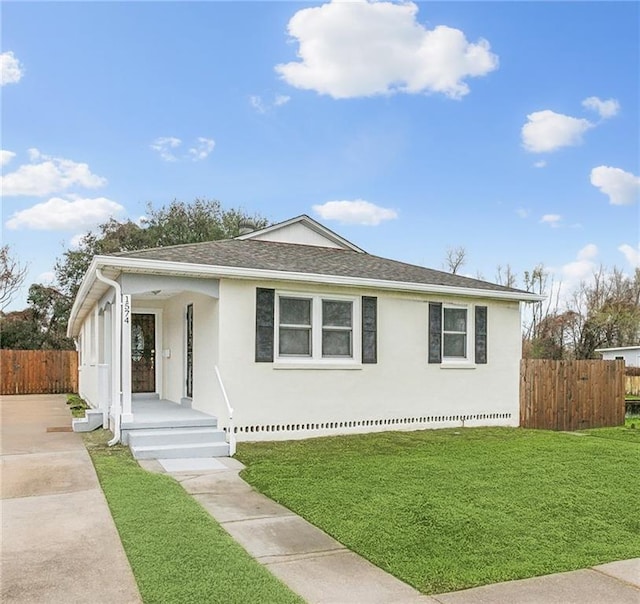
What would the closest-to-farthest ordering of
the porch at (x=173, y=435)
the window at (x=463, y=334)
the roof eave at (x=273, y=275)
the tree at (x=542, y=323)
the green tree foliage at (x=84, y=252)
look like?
1. the porch at (x=173, y=435)
2. the roof eave at (x=273, y=275)
3. the window at (x=463, y=334)
4. the green tree foliage at (x=84, y=252)
5. the tree at (x=542, y=323)

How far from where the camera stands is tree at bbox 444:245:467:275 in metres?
37.2

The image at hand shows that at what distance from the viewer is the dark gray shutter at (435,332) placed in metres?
11.7

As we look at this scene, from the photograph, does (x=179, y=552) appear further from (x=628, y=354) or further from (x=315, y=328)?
(x=628, y=354)

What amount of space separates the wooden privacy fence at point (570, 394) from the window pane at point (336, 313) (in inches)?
188

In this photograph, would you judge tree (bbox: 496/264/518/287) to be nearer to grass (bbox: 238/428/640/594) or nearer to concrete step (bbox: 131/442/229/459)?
grass (bbox: 238/428/640/594)

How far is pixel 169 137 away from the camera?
20391 millimetres

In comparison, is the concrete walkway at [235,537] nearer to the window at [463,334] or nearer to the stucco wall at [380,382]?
the stucco wall at [380,382]

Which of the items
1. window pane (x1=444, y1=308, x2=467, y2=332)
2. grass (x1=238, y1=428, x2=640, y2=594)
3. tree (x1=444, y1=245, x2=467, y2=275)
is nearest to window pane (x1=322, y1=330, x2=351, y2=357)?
grass (x1=238, y1=428, x2=640, y2=594)

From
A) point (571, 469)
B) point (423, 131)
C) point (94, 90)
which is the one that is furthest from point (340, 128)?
point (571, 469)

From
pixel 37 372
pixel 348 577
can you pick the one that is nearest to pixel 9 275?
pixel 37 372

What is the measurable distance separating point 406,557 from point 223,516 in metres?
1.90

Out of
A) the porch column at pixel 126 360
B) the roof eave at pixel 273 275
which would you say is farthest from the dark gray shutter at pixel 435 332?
the porch column at pixel 126 360

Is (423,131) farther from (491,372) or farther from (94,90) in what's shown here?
(94,90)

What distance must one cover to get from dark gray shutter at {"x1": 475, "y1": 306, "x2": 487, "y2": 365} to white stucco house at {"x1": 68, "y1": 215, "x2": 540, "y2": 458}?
→ 37 millimetres
